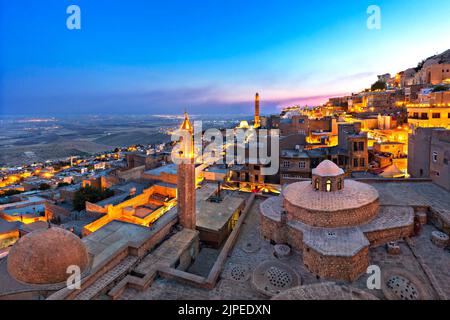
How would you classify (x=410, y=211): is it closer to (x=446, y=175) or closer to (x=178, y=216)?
(x=446, y=175)

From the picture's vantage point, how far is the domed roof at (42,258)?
8.95 m

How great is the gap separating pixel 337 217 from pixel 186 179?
875 centimetres

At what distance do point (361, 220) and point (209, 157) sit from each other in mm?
30080

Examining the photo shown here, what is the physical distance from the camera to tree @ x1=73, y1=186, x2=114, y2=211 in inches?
1021

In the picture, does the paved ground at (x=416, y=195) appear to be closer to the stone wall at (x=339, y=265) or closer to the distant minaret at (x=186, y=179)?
the stone wall at (x=339, y=265)

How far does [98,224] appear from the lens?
20.0 m

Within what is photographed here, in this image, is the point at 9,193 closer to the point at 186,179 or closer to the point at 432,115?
the point at 186,179

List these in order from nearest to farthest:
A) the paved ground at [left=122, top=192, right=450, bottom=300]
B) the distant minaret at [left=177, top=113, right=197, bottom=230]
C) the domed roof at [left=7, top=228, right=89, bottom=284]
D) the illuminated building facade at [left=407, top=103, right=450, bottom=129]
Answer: the domed roof at [left=7, top=228, right=89, bottom=284] < the paved ground at [left=122, top=192, right=450, bottom=300] < the distant minaret at [left=177, top=113, right=197, bottom=230] < the illuminated building facade at [left=407, top=103, right=450, bottom=129]

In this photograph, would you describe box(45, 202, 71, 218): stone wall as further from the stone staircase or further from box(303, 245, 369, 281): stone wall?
box(303, 245, 369, 281): stone wall

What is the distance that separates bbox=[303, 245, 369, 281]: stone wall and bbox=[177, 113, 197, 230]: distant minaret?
751 cm

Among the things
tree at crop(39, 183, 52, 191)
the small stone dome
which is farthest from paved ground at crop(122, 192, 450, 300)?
tree at crop(39, 183, 52, 191)

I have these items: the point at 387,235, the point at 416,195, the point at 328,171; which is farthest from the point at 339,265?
the point at 416,195

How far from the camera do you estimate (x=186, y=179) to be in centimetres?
1606
